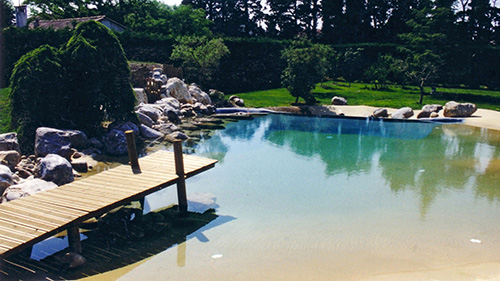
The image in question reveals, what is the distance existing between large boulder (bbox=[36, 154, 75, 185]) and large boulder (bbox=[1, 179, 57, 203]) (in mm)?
824

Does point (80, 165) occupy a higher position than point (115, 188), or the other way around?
point (115, 188)

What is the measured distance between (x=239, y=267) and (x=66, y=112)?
10.00 m

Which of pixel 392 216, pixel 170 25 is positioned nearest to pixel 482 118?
pixel 392 216

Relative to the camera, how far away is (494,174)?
1325 cm

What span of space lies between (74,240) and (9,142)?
5.87 meters

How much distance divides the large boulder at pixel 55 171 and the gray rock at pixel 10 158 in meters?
0.85

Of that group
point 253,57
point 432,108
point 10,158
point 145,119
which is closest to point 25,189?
point 10,158

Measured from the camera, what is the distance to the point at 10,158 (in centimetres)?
1108

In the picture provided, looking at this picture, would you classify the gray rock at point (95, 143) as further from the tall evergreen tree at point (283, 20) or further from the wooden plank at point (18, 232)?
the tall evergreen tree at point (283, 20)

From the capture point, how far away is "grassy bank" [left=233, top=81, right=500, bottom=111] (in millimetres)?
25406

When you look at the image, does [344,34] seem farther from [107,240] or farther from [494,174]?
[107,240]

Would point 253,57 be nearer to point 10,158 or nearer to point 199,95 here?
point 199,95

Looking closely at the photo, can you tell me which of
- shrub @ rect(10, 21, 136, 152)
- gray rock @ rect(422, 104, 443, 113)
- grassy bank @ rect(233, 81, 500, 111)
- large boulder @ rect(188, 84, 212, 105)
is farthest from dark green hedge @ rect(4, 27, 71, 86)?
gray rock @ rect(422, 104, 443, 113)

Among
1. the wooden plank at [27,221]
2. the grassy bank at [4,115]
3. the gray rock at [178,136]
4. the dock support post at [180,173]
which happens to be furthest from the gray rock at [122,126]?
the wooden plank at [27,221]
